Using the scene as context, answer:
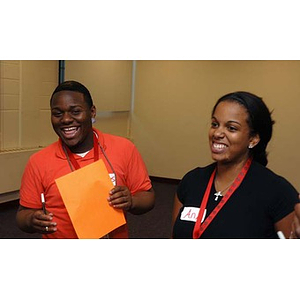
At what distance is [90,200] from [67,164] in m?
0.16

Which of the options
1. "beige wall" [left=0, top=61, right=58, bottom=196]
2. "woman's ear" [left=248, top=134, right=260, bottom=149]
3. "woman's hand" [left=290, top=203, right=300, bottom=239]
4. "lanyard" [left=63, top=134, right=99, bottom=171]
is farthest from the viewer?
"beige wall" [left=0, top=61, right=58, bottom=196]

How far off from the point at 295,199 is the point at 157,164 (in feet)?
14.9

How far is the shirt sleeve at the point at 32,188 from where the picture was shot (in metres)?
1.17

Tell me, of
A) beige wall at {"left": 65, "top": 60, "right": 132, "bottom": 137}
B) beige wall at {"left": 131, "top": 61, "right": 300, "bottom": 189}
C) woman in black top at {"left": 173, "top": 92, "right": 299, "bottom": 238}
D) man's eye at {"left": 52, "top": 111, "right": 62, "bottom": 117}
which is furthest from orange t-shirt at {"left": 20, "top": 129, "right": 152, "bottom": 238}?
beige wall at {"left": 131, "top": 61, "right": 300, "bottom": 189}

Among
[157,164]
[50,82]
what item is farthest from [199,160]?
[50,82]

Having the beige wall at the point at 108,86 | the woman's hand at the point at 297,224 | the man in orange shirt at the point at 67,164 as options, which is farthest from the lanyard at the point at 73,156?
the beige wall at the point at 108,86

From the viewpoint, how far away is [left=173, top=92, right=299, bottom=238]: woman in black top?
1.00 m

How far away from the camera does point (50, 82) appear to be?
4148 millimetres

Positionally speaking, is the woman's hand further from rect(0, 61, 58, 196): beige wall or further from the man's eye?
rect(0, 61, 58, 196): beige wall

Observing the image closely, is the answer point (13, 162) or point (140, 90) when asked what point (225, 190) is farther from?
point (140, 90)

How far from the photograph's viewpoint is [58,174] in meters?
1.18

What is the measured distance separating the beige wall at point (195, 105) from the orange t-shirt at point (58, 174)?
3.77m

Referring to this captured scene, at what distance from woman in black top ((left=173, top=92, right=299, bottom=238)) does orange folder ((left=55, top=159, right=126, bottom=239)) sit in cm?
22

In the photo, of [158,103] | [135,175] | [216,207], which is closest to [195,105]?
[158,103]
